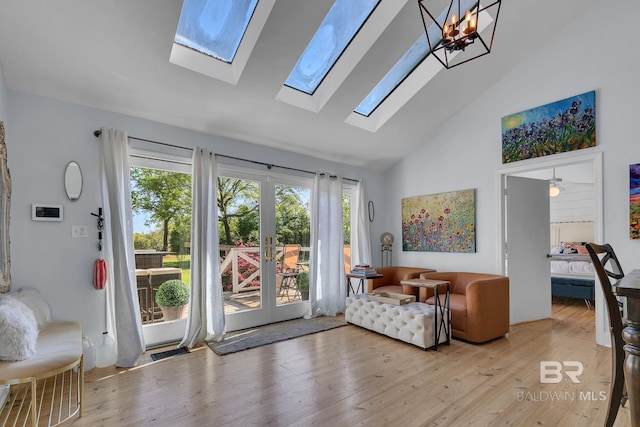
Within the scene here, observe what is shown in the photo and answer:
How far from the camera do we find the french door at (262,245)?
3.97 m

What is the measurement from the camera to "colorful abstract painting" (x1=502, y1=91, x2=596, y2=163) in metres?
3.55

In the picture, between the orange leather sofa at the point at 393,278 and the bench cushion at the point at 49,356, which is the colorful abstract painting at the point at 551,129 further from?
the bench cushion at the point at 49,356

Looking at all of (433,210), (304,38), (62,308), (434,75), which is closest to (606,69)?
(434,75)

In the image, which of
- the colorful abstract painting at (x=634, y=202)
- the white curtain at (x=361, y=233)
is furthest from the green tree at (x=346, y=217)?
the colorful abstract painting at (x=634, y=202)

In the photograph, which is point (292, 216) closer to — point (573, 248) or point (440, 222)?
point (440, 222)

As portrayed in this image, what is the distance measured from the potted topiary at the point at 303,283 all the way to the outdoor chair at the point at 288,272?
2.0 inches

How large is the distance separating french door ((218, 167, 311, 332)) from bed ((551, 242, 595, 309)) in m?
4.29

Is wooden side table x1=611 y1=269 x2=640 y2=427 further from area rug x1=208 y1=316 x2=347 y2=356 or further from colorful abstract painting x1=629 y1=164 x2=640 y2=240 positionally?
area rug x1=208 y1=316 x2=347 y2=356

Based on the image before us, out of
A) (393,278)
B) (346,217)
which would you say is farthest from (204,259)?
(393,278)

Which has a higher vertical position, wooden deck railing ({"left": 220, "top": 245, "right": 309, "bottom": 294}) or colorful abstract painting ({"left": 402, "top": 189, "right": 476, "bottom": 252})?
colorful abstract painting ({"left": 402, "top": 189, "right": 476, "bottom": 252})

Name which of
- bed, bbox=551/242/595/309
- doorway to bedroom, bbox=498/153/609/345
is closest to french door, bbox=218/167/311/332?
doorway to bedroom, bbox=498/153/609/345

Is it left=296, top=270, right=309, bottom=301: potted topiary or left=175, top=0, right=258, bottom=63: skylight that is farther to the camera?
left=296, top=270, right=309, bottom=301: potted topiary

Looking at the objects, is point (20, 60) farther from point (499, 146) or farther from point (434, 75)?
point (499, 146)

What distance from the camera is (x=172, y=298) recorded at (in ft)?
11.6
